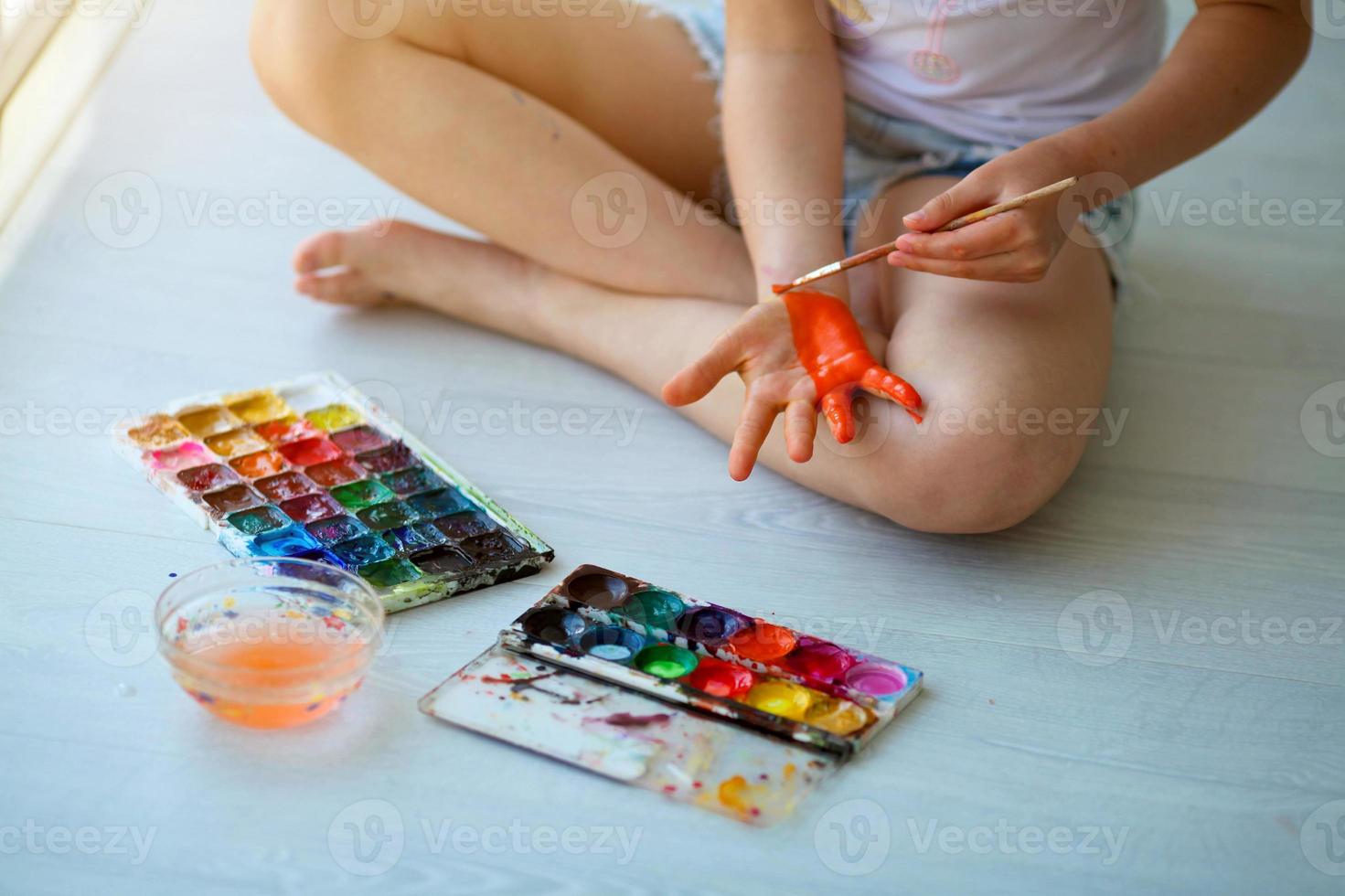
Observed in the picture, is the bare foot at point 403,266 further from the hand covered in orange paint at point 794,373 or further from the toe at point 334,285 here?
the hand covered in orange paint at point 794,373

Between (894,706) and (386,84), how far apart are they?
61cm

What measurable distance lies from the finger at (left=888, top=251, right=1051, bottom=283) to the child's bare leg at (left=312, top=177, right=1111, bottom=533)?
0.05m

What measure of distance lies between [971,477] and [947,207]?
0.57 ft

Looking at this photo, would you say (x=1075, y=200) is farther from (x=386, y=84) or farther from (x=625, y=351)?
(x=386, y=84)

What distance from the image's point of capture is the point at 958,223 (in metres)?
0.85

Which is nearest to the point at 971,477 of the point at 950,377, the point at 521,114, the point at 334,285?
the point at 950,377

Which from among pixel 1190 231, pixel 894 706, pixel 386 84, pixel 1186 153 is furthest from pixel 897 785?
pixel 1190 231

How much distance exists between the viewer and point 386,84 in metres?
1.05

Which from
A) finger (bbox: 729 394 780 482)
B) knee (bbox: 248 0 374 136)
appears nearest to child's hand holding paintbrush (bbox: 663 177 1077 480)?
finger (bbox: 729 394 780 482)

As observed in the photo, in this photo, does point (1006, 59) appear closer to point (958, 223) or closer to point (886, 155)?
point (886, 155)

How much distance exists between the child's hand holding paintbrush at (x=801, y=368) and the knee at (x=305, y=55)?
0.39 meters

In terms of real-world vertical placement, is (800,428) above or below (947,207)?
below

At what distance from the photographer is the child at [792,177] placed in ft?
2.92

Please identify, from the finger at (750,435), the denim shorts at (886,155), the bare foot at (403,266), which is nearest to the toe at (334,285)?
the bare foot at (403,266)
